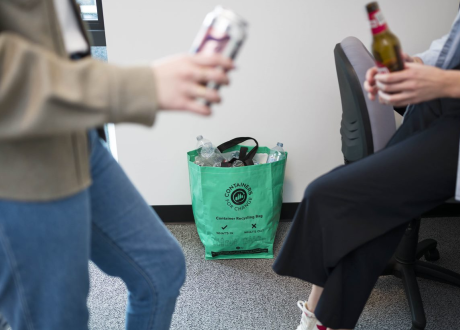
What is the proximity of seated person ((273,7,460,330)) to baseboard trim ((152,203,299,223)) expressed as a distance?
3.47ft

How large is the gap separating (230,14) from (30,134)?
0.34 metres

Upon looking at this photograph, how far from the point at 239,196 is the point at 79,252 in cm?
119

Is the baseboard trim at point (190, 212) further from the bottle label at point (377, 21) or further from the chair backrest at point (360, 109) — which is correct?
the bottle label at point (377, 21)

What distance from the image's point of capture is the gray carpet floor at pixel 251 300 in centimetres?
147

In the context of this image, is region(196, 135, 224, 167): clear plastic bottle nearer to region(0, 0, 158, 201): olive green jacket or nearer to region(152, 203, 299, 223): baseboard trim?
region(152, 203, 299, 223): baseboard trim

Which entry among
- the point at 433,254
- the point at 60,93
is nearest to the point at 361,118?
the point at 433,254

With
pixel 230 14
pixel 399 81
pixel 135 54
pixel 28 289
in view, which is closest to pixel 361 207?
pixel 399 81

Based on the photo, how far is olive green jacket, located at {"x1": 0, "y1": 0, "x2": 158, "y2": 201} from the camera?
1.72 feet

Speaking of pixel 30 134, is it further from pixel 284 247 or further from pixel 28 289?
pixel 284 247

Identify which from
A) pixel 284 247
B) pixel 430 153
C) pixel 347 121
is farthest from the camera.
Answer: pixel 347 121

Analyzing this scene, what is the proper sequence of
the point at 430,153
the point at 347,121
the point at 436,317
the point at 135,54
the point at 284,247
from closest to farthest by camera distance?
the point at 430,153 < the point at 284,247 < the point at 347,121 < the point at 436,317 < the point at 135,54

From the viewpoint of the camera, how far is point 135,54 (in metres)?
1.94

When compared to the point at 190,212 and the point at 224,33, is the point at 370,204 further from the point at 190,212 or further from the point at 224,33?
the point at 190,212

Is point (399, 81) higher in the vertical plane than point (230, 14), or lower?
lower
